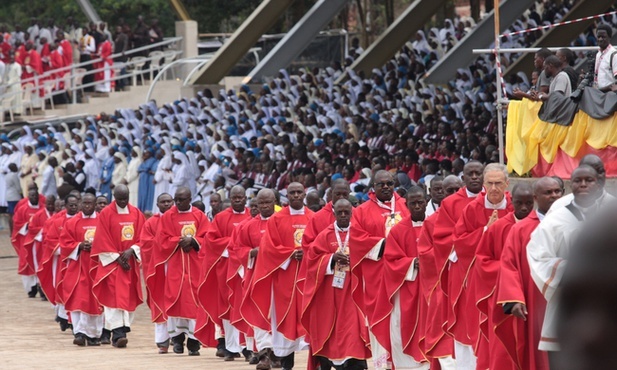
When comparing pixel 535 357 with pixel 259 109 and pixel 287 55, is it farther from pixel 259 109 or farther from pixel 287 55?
pixel 287 55

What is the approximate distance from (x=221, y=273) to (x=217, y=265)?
116mm

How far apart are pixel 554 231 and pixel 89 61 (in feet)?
90.7

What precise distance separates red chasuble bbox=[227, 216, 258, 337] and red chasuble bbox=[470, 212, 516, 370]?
444 centimetres

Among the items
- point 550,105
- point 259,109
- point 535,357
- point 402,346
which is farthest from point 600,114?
point 259,109

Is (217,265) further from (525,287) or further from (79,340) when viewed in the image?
(525,287)

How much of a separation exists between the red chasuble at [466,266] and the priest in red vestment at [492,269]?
0.35 metres

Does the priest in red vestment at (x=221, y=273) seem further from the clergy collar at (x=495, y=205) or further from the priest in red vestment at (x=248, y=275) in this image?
the clergy collar at (x=495, y=205)

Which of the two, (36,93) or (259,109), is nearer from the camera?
(259,109)

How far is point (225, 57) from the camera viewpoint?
32.0 m

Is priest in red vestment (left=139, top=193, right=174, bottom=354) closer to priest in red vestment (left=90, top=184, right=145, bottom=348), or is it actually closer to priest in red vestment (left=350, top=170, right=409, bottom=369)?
priest in red vestment (left=90, top=184, right=145, bottom=348)

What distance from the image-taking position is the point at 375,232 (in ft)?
36.4

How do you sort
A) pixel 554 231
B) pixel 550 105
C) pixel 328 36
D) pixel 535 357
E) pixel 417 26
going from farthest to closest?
pixel 328 36
pixel 417 26
pixel 550 105
pixel 535 357
pixel 554 231

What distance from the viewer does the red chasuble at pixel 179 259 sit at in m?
14.6

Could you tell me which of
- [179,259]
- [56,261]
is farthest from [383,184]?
[56,261]
